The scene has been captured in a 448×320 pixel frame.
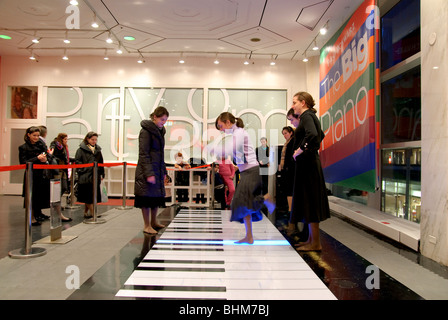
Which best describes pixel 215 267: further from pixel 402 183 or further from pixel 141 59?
pixel 141 59

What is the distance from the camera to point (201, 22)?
6020 mm

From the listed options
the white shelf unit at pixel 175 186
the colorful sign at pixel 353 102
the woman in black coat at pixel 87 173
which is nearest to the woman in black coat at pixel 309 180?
the colorful sign at pixel 353 102

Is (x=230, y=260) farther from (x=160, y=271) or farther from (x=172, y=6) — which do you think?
(x=172, y=6)

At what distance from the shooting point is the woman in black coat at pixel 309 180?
2990 millimetres

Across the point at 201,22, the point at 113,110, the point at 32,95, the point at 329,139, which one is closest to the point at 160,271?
the point at 329,139

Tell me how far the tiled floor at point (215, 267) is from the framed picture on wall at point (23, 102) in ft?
17.6

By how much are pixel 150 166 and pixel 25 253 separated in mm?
1467

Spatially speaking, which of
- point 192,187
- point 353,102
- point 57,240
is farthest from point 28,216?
point 353,102

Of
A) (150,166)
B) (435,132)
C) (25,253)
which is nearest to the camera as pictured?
(25,253)

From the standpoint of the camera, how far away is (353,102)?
15.9 feet

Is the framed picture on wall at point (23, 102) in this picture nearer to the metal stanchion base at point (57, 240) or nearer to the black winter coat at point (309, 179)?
Result: the metal stanchion base at point (57, 240)

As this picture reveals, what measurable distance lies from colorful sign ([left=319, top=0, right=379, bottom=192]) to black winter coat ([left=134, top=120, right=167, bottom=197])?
284cm

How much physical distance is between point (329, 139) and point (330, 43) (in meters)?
2.02

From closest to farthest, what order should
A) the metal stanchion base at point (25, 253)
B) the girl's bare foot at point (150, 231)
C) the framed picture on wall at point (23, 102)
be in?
the metal stanchion base at point (25, 253), the girl's bare foot at point (150, 231), the framed picture on wall at point (23, 102)
